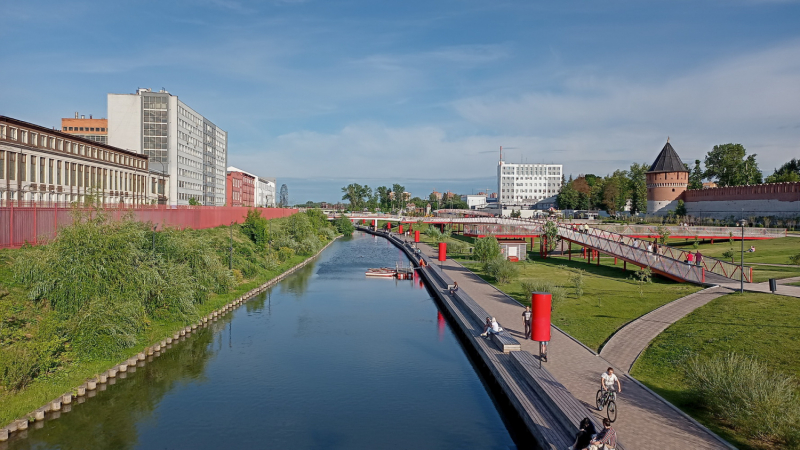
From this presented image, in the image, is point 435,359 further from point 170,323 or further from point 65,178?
point 65,178

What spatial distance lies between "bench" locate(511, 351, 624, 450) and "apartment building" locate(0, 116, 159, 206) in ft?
95.9

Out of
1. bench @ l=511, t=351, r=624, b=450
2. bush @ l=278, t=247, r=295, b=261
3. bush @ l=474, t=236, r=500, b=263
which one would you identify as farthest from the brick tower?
bench @ l=511, t=351, r=624, b=450

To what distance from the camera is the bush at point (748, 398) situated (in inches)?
498

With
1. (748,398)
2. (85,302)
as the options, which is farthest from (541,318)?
(85,302)

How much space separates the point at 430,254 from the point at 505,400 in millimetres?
47686

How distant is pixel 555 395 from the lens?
15.2m

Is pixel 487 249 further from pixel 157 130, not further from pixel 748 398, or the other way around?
pixel 157 130

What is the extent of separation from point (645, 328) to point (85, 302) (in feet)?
75.9

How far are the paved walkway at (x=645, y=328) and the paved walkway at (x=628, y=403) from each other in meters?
0.79

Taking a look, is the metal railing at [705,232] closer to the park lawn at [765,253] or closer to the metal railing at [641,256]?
the park lawn at [765,253]

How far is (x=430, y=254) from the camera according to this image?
217 feet

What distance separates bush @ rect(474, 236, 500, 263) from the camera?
156ft

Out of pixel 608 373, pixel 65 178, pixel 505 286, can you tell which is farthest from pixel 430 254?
pixel 608 373

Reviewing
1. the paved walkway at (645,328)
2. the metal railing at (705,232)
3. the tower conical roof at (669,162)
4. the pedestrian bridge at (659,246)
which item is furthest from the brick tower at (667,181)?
the paved walkway at (645,328)
